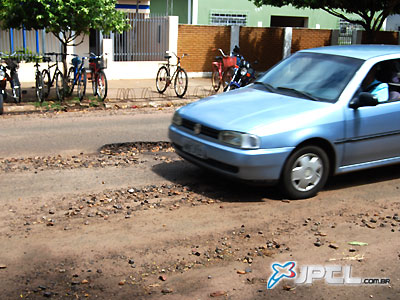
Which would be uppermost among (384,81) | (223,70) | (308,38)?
(308,38)

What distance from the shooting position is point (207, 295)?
4.18 m

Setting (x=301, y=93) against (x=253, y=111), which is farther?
(x=301, y=93)

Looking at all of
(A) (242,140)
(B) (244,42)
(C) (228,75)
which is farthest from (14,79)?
(B) (244,42)

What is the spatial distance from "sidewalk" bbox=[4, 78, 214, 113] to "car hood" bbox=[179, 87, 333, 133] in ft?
23.9

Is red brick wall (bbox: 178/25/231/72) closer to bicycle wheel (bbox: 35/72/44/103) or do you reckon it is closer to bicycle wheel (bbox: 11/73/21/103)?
bicycle wheel (bbox: 35/72/44/103)

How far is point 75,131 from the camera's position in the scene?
409 inches

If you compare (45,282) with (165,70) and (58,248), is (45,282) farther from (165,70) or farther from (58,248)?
(165,70)

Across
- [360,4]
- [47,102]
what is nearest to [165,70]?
[47,102]

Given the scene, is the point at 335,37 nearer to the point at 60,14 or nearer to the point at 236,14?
the point at 236,14

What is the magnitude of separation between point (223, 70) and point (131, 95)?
301cm

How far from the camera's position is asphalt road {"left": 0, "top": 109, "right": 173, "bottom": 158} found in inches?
351

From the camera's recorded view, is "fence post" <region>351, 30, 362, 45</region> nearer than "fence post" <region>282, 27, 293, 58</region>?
No

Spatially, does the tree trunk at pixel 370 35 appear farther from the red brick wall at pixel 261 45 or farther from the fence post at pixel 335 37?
the red brick wall at pixel 261 45

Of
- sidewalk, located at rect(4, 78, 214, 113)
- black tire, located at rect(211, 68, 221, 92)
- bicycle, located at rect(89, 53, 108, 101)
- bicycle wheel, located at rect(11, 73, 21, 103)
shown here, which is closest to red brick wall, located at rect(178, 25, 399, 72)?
sidewalk, located at rect(4, 78, 214, 113)
